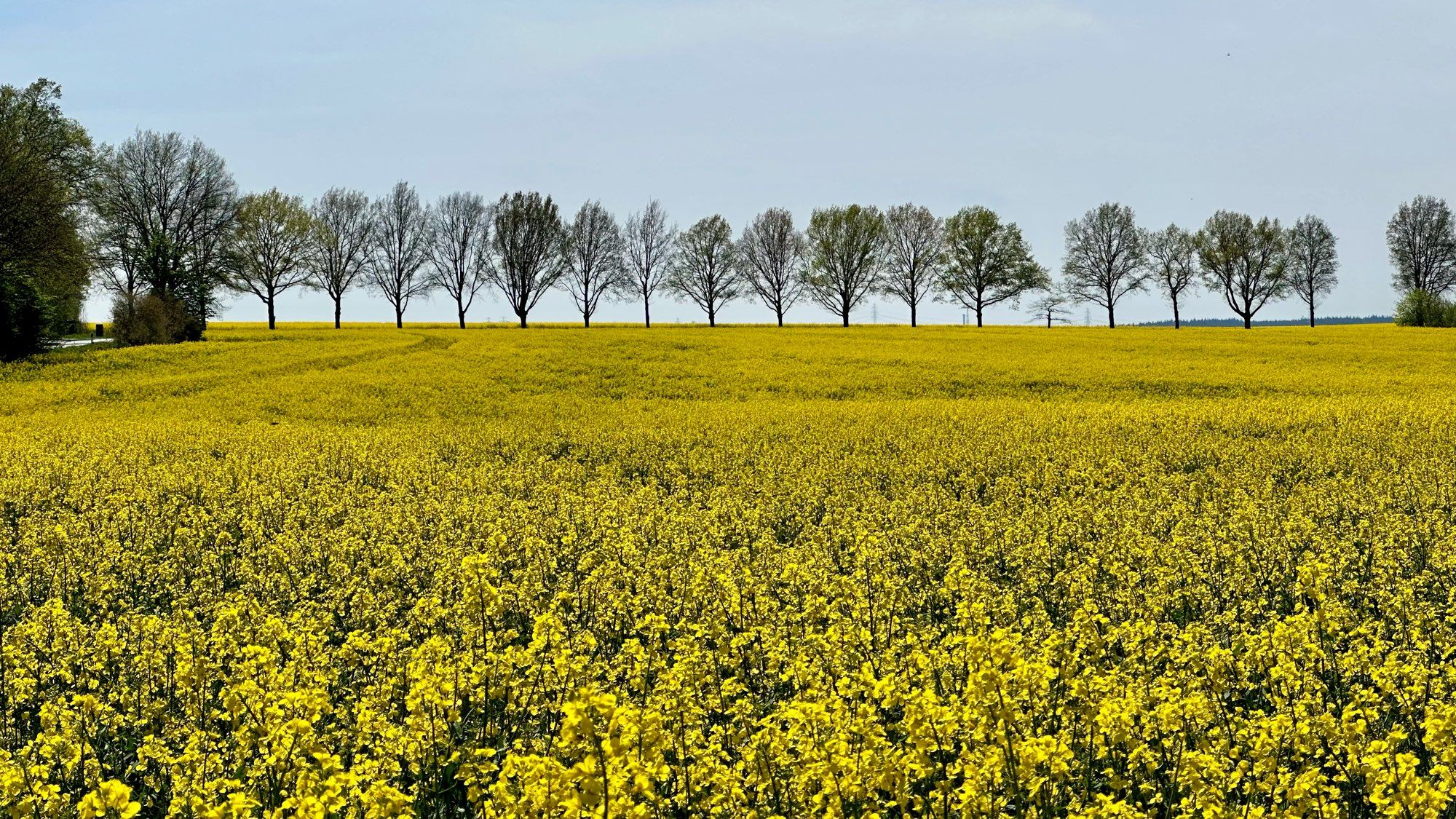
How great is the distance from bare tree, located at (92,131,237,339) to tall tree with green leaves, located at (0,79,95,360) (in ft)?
28.6

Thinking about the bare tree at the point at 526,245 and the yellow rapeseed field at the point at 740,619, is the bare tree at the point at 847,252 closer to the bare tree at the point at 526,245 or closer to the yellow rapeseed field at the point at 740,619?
the bare tree at the point at 526,245

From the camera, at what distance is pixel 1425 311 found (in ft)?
229

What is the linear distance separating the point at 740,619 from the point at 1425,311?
270 feet

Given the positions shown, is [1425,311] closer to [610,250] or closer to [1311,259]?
[1311,259]

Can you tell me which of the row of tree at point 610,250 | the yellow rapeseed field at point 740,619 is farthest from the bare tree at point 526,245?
the yellow rapeseed field at point 740,619

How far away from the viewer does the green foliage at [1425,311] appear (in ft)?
225

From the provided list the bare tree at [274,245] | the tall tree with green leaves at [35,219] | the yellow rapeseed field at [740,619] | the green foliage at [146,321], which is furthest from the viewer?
the bare tree at [274,245]

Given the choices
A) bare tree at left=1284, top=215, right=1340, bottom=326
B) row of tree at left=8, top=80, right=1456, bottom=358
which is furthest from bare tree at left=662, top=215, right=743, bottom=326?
bare tree at left=1284, top=215, right=1340, bottom=326

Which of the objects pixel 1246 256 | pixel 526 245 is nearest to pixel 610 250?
pixel 526 245

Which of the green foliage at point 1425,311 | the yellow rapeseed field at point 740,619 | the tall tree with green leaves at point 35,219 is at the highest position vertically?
the tall tree with green leaves at point 35,219

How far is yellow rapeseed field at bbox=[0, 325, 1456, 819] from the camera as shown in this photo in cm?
416

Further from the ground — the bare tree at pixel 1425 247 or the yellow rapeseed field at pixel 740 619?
the bare tree at pixel 1425 247

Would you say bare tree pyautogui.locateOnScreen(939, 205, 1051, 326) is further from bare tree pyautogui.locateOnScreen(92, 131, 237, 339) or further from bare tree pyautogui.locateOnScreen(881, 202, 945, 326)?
bare tree pyautogui.locateOnScreen(92, 131, 237, 339)

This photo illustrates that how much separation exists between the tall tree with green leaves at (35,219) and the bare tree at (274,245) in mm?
18752
